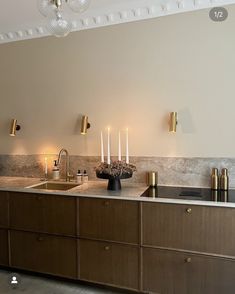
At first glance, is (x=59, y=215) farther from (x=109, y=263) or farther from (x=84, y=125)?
(x=84, y=125)

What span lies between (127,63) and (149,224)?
1612 millimetres

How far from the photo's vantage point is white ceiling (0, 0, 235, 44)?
8.71ft

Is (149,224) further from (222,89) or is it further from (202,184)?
(222,89)

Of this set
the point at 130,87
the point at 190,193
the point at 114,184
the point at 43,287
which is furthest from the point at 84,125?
the point at 43,287

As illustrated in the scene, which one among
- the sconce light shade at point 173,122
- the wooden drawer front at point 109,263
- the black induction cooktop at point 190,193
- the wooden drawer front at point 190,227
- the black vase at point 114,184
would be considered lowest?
the wooden drawer front at point 109,263

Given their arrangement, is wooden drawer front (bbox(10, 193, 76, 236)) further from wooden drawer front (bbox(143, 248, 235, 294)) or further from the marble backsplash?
wooden drawer front (bbox(143, 248, 235, 294))

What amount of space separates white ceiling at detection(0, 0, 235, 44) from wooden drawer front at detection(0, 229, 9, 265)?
2.21 metres

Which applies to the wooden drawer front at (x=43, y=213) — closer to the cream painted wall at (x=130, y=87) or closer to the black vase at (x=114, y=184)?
the black vase at (x=114, y=184)

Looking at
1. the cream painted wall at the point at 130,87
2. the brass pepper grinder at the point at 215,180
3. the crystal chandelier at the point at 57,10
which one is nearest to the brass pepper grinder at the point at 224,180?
the brass pepper grinder at the point at 215,180

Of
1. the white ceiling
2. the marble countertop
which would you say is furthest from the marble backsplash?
the white ceiling

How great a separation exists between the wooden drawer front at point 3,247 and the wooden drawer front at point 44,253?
7 cm

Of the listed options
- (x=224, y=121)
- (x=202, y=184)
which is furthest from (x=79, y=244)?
(x=224, y=121)

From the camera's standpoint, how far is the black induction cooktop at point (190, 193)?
7.47ft

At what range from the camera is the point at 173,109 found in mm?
2760
